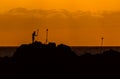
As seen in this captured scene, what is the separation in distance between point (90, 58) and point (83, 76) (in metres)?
4.50

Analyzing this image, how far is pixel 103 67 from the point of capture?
50531mm

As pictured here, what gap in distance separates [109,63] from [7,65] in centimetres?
782

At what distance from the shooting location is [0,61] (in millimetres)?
53031

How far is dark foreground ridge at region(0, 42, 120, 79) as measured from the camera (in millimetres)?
48844

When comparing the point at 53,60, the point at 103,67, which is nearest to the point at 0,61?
the point at 53,60

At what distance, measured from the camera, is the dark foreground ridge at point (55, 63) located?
48.8 metres

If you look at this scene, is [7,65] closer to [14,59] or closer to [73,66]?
[14,59]

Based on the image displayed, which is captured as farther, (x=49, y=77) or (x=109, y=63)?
(x=109, y=63)

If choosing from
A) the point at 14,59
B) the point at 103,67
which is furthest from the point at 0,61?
the point at 103,67

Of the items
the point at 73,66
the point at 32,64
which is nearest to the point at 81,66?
the point at 73,66

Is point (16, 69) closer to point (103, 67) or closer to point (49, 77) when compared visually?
point (49, 77)

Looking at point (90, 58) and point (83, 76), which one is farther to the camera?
point (90, 58)

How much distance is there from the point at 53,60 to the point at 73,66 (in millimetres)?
1571

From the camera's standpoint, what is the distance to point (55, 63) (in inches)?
1962
